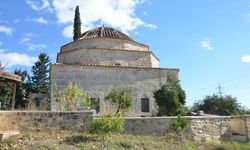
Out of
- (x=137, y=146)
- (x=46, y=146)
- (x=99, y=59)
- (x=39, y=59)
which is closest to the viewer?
(x=46, y=146)

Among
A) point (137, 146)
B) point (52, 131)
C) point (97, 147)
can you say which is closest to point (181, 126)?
point (137, 146)

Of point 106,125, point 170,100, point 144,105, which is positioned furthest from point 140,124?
point 144,105

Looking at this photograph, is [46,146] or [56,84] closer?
[46,146]

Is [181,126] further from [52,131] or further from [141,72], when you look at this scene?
[141,72]

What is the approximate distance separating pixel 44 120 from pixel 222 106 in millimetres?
15281

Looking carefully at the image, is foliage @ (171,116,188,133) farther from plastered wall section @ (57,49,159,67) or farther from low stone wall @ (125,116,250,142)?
plastered wall section @ (57,49,159,67)

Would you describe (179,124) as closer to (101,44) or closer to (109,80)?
(109,80)

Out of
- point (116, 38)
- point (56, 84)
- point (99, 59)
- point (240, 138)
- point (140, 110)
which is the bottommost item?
point (240, 138)

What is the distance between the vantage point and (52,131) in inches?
491

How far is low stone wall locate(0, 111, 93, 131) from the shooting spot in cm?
1230

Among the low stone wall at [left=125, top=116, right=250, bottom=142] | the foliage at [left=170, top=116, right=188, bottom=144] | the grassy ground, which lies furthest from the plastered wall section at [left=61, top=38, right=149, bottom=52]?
Answer: the grassy ground

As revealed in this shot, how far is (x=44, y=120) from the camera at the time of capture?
41.3ft

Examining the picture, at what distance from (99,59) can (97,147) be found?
1146cm

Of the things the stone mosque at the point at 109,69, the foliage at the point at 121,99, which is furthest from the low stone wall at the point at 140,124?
the stone mosque at the point at 109,69
